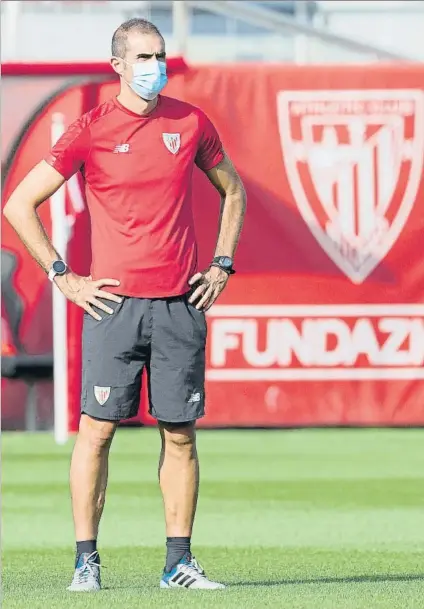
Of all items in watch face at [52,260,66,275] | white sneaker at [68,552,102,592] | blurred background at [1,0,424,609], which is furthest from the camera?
blurred background at [1,0,424,609]

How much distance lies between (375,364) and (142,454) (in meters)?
1.73

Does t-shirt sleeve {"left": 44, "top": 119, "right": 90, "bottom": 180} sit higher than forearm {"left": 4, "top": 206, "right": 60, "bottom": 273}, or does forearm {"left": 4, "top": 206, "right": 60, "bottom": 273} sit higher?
t-shirt sleeve {"left": 44, "top": 119, "right": 90, "bottom": 180}

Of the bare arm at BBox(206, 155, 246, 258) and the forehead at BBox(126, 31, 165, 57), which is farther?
the bare arm at BBox(206, 155, 246, 258)

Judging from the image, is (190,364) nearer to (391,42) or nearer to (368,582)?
(368,582)

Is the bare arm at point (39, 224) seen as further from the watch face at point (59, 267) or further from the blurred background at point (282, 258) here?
the blurred background at point (282, 258)

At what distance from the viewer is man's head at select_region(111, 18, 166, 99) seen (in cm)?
580

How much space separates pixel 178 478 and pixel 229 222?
3.03ft

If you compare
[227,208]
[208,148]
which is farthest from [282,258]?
[208,148]

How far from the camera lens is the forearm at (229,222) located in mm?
6062

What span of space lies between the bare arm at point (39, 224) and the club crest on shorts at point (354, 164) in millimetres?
6139

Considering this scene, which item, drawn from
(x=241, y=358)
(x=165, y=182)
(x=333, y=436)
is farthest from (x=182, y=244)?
(x=333, y=436)

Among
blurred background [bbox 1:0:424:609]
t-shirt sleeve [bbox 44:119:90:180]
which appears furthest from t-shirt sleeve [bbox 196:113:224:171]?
blurred background [bbox 1:0:424:609]

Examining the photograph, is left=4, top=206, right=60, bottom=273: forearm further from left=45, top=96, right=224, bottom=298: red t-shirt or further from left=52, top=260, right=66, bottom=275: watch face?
left=45, top=96, right=224, bottom=298: red t-shirt

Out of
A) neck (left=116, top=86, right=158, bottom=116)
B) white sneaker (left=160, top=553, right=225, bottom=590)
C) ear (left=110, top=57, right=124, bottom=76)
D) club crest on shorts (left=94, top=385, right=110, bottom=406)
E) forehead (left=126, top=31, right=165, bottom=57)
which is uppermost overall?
forehead (left=126, top=31, right=165, bottom=57)
